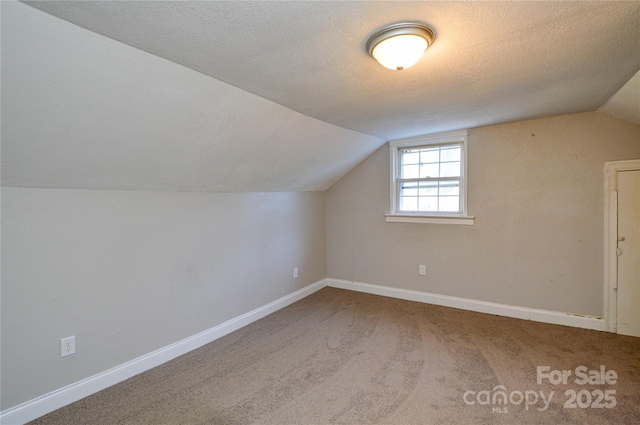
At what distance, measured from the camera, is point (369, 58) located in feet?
5.66

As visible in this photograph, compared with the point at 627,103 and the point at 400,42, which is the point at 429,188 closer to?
the point at 627,103

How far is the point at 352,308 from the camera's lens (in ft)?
12.3

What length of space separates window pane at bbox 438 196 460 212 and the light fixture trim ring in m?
2.59

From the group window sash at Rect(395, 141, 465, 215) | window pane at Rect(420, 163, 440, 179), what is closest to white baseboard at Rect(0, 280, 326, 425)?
window sash at Rect(395, 141, 465, 215)

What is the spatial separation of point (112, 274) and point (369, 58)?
2332 millimetres

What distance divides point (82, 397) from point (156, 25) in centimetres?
242

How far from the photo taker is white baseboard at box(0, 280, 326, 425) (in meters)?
1.87

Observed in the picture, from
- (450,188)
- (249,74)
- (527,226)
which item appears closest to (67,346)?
(249,74)

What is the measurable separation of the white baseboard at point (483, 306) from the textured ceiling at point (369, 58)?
6.96 ft

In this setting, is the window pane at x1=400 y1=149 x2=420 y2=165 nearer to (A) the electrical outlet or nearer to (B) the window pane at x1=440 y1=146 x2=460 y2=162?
(B) the window pane at x1=440 y1=146 x2=460 y2=162

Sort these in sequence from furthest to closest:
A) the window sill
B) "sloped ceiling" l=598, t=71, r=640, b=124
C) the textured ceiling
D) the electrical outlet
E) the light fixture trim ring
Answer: the window sill
"sloped ceiling" l=598, t=71, r=640, b=124
the electrical outlet
the light fixture trim ring
the textured ceiling

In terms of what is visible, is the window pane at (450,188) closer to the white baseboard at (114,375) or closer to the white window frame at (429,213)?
the white window frame at (429,213)

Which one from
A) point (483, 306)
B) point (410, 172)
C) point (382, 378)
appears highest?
point (410, 172)

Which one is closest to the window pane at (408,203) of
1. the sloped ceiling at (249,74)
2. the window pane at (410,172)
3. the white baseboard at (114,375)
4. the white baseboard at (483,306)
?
the window pane at (410,172)
